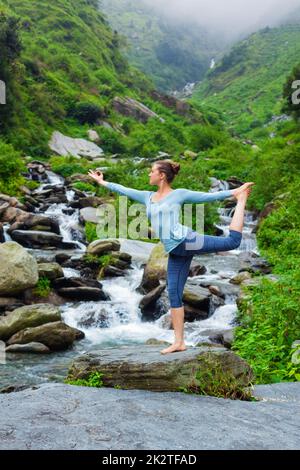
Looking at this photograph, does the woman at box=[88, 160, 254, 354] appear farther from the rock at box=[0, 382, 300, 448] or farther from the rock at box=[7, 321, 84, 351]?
the rock at box=[7, 321, 84, 351]

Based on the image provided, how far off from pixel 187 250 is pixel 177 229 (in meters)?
0.28

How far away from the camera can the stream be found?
38.9 feet

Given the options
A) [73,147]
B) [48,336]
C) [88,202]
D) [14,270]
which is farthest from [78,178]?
[48,336]

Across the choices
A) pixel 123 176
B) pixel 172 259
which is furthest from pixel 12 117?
pixel 172 259

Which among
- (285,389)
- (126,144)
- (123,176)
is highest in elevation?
(126,144)

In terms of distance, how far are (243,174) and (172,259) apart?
41.6 m

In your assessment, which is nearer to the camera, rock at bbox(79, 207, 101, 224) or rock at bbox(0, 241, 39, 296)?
rock at bbox(0, 241, 39, 296)

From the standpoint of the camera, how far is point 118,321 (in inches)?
645

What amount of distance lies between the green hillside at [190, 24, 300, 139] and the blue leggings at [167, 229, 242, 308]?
96.0 meters

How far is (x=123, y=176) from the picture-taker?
3909cm

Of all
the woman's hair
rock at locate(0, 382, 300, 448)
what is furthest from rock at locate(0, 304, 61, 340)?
the woman's hair

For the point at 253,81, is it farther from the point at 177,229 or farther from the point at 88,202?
the point at 177,229

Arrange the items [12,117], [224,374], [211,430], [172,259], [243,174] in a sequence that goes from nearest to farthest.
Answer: [211,430], [224,374], [172,259], [243,174], [12,117]
